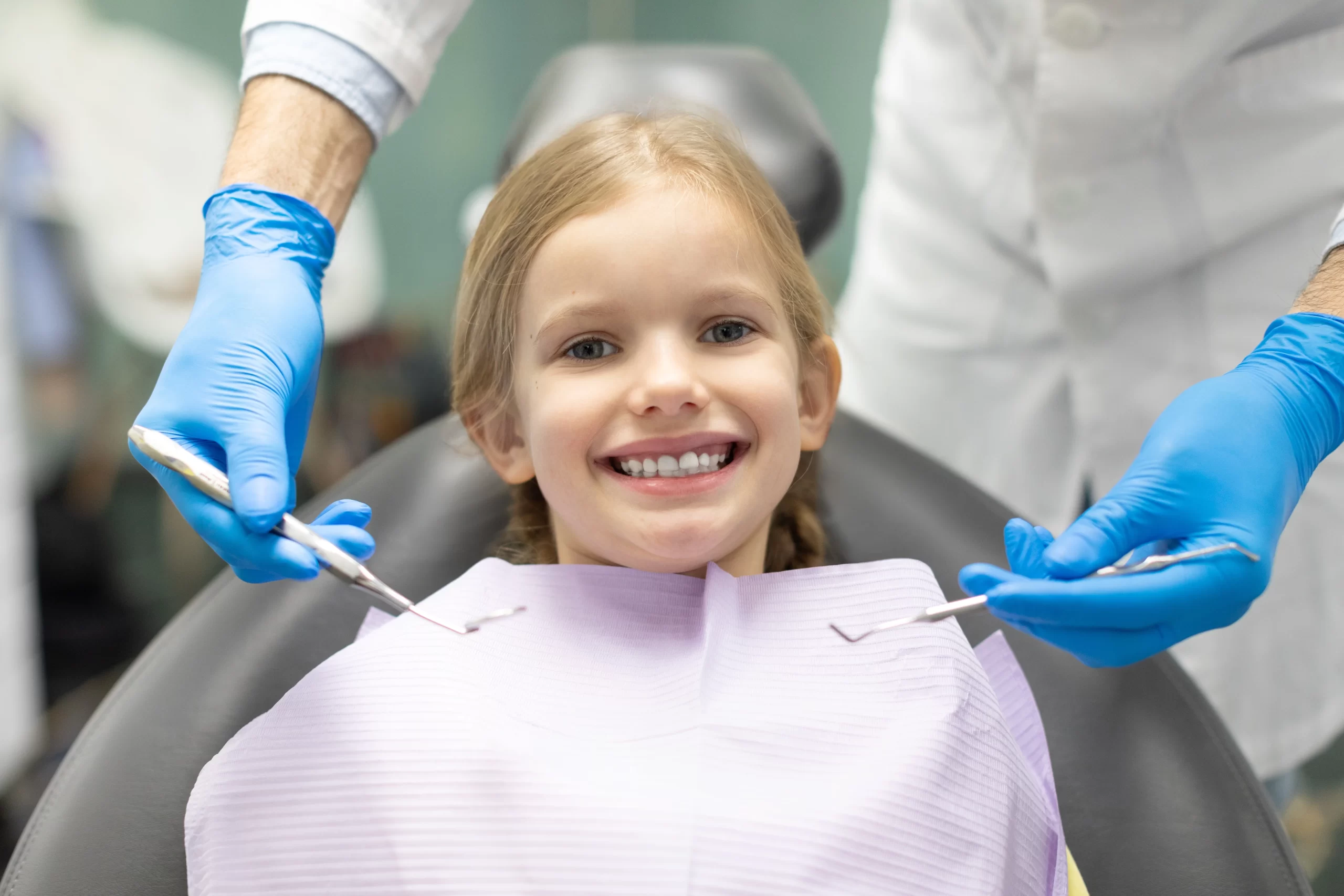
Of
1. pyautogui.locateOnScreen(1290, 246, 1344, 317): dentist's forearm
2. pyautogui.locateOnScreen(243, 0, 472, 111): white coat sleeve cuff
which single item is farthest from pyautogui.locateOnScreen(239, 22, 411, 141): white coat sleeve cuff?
pyautogui.locateOnScreen(1290, 246, 1344, 317): dentist's forearm

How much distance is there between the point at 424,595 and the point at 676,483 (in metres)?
0.41

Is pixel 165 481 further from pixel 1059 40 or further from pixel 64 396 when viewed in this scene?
pixel 64 396

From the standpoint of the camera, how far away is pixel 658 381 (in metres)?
0.81

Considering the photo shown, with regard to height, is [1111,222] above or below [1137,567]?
above

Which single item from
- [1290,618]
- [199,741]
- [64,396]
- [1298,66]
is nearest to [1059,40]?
[1298,66]

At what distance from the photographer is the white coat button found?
1.18 meters

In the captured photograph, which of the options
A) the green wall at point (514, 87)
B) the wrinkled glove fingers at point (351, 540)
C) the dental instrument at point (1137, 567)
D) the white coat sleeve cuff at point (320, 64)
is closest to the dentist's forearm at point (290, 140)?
the white coat sleeve cuff at point (320, 64)

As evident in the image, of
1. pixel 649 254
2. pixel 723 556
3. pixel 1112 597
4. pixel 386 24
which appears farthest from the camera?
pixel 386 24

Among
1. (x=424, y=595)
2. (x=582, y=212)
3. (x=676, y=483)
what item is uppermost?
(x=582, y=212)

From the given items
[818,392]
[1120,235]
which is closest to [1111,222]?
[1120,235]

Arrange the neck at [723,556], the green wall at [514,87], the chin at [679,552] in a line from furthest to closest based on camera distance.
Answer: the green wall at [514,87], the neck at [723,556], the chin at [679,552]

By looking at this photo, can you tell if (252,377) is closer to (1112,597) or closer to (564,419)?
(564,419)

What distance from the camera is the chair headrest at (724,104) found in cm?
127

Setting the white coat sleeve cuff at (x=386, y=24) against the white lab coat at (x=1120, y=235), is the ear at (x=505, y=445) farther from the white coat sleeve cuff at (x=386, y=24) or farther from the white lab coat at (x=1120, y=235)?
the white lab coat at (x=1120, y=235)
